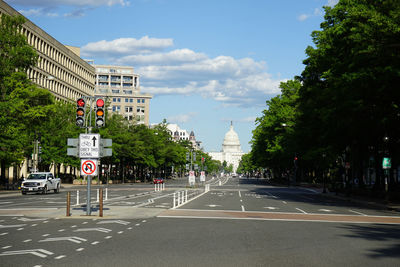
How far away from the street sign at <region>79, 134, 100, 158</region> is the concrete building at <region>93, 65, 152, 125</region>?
155986mm

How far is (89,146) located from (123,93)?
168709mm

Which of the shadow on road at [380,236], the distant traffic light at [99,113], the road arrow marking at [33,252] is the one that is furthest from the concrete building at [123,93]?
the road arrow marking at [33,252]

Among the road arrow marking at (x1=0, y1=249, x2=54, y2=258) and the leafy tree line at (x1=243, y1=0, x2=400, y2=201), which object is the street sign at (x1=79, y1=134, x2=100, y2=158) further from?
the leafy tree line at (x1=243, y1=0, x2=400, y2=201)

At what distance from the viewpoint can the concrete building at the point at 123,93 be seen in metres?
185

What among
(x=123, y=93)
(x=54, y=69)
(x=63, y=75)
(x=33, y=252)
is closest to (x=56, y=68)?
(x=54, y=69)

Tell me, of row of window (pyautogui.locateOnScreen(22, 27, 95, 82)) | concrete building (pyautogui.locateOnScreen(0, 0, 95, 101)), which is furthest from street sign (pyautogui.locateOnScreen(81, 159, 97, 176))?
row of window (pyautogui.locateOnScreen(22, 27, 95, 82))

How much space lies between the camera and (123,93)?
18750 centimetres

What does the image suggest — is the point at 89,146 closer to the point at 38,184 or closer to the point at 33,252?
the point at 33,252

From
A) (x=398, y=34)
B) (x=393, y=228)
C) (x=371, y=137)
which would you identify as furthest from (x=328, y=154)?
(x=393, y=228)

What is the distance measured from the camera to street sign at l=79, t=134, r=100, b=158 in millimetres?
21014

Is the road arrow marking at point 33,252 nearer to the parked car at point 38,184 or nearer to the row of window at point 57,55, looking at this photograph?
the parked car at point 38,184

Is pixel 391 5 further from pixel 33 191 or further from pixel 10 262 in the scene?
pixel 33 191

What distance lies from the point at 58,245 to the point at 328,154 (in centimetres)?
5123

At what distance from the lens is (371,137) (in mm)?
39438
